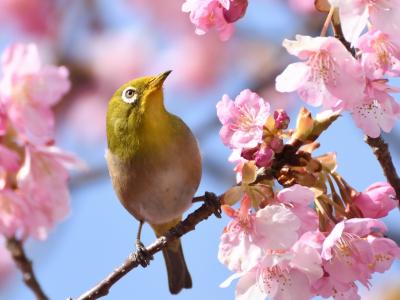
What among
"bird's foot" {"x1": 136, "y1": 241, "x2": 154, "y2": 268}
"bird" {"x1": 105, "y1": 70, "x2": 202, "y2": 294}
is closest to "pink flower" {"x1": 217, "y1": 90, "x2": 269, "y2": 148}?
"bird's foot" {"x1": 136, "y1": 241, "x2": 154, "y2": 268}

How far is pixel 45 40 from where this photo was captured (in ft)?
17.3

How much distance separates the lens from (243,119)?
7.20 ft

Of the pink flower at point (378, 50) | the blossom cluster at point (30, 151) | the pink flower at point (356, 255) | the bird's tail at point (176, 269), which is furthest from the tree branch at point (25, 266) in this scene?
the pink flower at point (378, 50)

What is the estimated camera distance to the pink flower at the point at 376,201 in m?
2.20

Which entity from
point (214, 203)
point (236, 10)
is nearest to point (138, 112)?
point (214, 203)

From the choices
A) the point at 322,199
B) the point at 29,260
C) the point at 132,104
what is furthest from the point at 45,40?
the point at 322,199

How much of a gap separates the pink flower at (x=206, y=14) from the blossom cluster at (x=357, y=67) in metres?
0.23

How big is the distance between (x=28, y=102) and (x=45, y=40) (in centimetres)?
238

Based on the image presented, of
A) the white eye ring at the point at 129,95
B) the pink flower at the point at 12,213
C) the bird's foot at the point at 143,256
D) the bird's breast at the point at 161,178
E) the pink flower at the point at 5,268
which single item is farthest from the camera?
the pink flower at the point at 5,268

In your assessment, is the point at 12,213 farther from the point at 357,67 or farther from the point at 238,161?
the point at 357,67

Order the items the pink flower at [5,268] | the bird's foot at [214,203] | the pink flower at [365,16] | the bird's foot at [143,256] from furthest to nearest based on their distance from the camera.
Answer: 1. the pink flower at [5,268]
2. the bird's foot at [143,256]
3. the bird's foot at [214,203]
4. the pink flower at [365,16]

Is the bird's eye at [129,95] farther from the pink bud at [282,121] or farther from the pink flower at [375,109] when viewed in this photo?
the pink flower at [375,109]

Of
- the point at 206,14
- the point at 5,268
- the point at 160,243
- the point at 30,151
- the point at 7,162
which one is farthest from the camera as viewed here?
the point at 5,268

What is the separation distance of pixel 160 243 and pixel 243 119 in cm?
55
